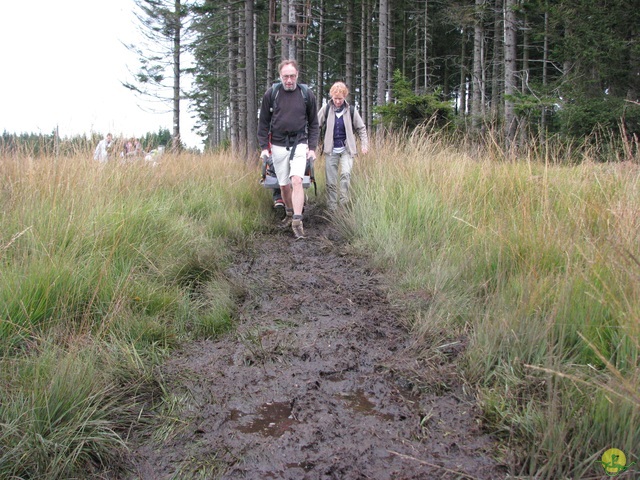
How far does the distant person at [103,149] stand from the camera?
4.96 metres

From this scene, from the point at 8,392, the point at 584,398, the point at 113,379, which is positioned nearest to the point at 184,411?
the point at 113,379

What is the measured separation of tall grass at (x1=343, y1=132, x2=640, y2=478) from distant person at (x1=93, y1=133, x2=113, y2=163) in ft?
10.1

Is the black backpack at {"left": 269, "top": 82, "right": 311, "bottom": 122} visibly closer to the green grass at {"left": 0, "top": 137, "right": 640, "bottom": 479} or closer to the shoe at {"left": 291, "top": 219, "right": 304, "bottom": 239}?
the shoe at {"left": 291, "top": 219, "right": 304, "bottom": 239}

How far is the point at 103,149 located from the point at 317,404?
4.43 meters

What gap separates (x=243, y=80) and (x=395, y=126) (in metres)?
8.97

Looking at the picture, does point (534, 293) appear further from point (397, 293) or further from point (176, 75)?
point (176, 75)

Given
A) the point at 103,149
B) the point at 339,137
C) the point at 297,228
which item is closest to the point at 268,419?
the point at 297,228

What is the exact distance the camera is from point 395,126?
10.3 meters

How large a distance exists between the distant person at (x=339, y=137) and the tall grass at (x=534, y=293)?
1552 millimetres

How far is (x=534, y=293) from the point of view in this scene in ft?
7.08

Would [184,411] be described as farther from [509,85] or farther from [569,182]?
[509,85]

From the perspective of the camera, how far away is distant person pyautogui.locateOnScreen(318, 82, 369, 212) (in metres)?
6.44

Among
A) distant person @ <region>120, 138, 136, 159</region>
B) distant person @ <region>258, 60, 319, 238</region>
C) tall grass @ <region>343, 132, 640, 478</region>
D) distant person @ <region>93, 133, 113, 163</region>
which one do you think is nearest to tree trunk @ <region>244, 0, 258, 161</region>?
distant person @ <region>258, 60, 319, 238</region>

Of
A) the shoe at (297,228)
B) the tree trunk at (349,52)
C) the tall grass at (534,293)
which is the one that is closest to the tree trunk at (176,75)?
the tree trunk at (349,52)
